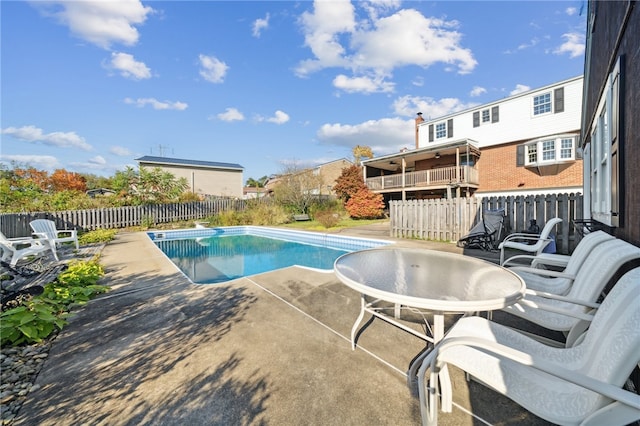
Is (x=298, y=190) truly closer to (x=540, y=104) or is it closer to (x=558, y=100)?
(x=540, y=104)

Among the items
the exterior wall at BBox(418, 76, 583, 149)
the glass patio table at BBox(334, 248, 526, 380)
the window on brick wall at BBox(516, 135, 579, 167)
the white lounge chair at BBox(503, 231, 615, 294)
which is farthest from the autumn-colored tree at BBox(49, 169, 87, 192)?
the window on brick wall at BBox(516, 135, 579, 167)

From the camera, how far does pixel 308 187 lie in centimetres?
1758

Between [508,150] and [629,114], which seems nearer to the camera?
[629,114]

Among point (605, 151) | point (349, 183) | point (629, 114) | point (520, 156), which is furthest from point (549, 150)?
point (629, 114)

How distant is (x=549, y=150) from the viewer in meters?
13.6

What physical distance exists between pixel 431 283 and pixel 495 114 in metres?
18.2

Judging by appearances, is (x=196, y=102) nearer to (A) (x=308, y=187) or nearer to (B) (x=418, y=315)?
(A) (x=308, y=187)

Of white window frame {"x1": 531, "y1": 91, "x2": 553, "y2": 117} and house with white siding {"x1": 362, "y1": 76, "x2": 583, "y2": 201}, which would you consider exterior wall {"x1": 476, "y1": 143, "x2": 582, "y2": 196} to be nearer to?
house with white siding {"x1": 362, "y1": 76, "x2": 583, "y2": 201}

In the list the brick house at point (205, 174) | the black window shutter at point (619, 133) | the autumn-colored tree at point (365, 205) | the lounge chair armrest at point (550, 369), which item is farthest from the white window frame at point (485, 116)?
the brick house at point (205, 174)

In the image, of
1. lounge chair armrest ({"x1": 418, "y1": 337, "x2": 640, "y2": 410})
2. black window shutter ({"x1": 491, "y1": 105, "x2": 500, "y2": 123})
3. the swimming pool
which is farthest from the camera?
black window shutter ({"x1": 491, "y1": 105, "x2": 500, "y2": 123})

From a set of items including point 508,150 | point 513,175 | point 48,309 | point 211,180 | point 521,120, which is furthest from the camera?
point 211,180

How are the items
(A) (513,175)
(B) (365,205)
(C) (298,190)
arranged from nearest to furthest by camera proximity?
(A) (513,175) → (B) (365,205) → (C) (298,190)

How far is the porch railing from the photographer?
14.5m

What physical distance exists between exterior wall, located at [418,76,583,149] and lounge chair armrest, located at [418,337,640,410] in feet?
58.9
